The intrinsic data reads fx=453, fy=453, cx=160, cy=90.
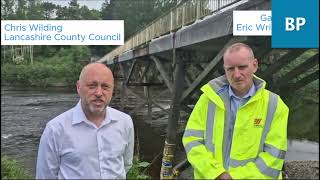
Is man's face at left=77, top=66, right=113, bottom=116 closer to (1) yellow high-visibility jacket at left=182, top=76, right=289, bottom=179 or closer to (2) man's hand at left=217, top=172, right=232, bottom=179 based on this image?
(1) yellow high-visibility jacket at left=182, top=76, right=289, bottom=179

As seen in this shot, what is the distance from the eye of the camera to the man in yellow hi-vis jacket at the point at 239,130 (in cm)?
265

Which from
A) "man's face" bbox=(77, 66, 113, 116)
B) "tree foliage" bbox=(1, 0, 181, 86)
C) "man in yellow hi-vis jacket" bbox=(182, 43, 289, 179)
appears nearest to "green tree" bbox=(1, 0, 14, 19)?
"tree foliage" bbox=(1, 0, 181, 86)

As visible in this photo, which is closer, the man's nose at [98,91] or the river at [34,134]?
the man's nose at [98,91]

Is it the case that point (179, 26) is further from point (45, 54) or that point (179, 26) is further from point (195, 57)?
point (45, 54)

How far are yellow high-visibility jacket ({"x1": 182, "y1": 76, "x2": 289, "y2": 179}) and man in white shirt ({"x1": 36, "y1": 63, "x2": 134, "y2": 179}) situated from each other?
0.47 m

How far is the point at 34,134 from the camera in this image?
1432cm

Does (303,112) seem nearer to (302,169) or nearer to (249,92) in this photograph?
(302,169)

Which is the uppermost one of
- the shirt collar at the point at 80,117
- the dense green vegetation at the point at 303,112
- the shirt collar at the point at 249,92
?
the shirt collar at the point at 249,92

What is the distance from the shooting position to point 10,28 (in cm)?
540

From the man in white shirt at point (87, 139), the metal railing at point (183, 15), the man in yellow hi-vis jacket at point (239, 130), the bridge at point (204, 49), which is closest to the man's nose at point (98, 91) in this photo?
the man in white shirt at point (87, 139)

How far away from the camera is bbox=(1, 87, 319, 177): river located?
1167 cm

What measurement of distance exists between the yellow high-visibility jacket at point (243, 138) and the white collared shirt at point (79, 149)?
0.47m

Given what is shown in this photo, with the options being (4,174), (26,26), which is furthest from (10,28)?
(4,174)
